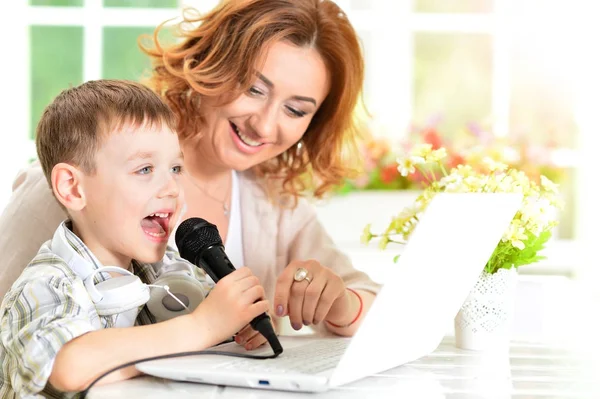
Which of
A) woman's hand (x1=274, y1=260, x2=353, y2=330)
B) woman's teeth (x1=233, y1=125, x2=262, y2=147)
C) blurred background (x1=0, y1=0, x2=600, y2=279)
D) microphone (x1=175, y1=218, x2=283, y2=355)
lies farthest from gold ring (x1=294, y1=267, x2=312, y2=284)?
blurred background (x1=0, y1=0, x2=600, y2=279)

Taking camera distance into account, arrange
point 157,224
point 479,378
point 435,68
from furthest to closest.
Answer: point 435,68, point 157,224, point 479,378

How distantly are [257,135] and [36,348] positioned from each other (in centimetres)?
93

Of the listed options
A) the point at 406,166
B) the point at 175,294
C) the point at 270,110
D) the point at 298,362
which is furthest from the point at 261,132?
the point at 298,362

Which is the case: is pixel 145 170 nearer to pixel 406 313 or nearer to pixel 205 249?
pixel 205 249

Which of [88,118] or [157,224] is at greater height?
[88,118]


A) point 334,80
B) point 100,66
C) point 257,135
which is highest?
point 100,66

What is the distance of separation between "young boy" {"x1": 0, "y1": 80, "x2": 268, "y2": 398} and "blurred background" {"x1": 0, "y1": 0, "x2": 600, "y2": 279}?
A: 274 cm

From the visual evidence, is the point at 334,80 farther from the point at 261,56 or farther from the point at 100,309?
the point at 100,309

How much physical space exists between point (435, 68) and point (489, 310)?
3.19 meters

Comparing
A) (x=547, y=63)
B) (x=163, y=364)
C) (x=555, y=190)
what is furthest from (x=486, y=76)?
(x=163, y=364)

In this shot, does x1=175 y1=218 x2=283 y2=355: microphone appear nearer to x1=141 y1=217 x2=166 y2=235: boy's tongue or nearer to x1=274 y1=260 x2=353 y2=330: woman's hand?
x1=141 y1=217 x2=166 y2=235: boy's tongue

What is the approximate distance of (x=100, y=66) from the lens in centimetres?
446

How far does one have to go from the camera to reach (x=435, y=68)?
15.2 feet

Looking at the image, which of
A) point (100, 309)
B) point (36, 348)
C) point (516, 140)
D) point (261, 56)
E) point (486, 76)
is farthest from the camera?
point (486, 76)
